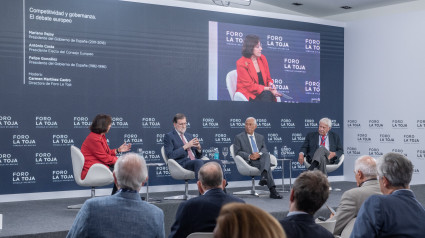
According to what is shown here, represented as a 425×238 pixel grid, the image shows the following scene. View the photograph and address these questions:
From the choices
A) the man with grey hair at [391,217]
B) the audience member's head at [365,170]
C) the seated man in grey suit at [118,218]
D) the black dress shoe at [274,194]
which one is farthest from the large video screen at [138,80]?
the man with grey hair at [391,217]

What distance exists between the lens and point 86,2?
25.0 feet

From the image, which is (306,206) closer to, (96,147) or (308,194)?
(308,194)

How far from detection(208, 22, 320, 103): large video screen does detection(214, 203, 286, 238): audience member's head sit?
7450mm

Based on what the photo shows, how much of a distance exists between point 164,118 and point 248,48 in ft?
6.58

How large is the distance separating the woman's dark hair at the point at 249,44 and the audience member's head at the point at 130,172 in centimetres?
635

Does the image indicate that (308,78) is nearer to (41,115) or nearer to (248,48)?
(248,48)

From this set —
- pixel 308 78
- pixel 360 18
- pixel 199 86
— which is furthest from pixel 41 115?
pixel 360 18

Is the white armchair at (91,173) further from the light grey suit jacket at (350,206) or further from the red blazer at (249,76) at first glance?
the light grey suit jacket at (350,206)

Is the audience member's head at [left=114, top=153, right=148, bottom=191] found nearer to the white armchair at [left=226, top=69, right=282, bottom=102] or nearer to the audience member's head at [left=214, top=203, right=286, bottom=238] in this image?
the audience member's head at [left=214, top=203, right=286, bottom=238]

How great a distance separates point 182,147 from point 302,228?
16.1ft

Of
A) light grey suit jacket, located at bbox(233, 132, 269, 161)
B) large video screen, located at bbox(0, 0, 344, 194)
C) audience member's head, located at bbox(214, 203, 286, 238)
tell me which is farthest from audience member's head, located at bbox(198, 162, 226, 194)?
light grey suit jacket, located at bbox(233, 132, 269, 161)

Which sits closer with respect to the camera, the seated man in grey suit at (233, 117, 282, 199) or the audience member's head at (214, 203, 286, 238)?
the audience member's head at (214, 203, 286, 238)

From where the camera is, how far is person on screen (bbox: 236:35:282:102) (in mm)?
9039

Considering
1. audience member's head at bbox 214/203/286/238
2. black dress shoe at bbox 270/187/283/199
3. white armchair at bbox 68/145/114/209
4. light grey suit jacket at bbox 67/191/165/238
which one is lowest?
black dress shoe at bbox 270/187/283/199
